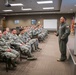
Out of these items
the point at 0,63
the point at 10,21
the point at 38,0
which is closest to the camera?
the point at 0,63

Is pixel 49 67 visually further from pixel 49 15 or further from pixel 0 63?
pixel 49 15

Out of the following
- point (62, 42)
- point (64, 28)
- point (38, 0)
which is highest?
point (38, 0)

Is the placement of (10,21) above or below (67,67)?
above

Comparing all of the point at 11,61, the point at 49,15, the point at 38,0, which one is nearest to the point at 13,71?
the point at 11,61

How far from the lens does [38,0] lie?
8.85 meters

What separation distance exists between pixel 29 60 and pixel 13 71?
3.89 feet

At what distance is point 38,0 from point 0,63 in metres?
5.58

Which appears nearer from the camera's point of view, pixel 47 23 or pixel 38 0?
pixel 38 0

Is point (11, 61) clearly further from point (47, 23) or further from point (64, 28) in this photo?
point (47, 23)

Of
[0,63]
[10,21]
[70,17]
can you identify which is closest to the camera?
[0,63]

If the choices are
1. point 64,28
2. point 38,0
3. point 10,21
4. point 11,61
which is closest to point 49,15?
point 10,21

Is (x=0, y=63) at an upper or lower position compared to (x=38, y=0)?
lower

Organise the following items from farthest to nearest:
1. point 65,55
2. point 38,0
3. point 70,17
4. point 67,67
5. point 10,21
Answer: point 10,21 → point 70,17 → point 38,0 → point 65,55 → point 67,67

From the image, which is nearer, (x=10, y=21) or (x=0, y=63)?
(x=0, y=63)
